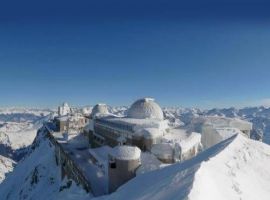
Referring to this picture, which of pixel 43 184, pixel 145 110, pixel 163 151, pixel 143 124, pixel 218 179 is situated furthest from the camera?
pixel 43 184

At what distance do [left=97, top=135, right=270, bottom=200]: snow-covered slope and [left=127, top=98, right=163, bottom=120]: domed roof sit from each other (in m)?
27.6

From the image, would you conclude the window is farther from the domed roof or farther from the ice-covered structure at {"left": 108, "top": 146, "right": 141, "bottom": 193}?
the domed roof

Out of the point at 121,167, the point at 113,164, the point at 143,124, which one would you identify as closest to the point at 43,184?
the point at 143,124

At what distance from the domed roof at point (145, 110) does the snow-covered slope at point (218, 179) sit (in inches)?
1088

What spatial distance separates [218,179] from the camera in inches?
889

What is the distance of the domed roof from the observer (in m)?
58.0

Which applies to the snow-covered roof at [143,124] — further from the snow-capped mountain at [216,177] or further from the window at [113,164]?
the snow-capped mountain at [216,177]

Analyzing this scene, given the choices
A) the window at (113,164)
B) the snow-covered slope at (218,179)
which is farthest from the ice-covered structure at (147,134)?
the snow-covered slope at (218,179)

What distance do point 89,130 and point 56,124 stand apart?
Answer: 36.2 meters

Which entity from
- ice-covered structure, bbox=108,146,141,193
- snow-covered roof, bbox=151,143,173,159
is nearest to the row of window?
snow-covered roof, bbox=151,143,173,159

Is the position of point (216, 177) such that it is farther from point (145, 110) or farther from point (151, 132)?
point (145, 110)

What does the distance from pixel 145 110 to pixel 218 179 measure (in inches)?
1416

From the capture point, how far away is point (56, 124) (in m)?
109

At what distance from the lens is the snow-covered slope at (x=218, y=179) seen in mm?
20859
